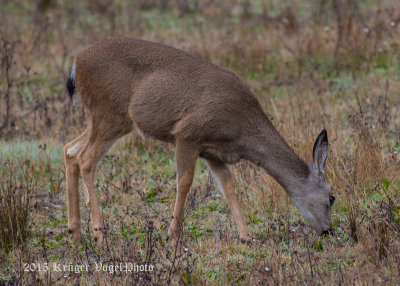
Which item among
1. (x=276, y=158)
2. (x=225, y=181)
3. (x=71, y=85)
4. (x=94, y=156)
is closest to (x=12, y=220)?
(x=94, y=156)

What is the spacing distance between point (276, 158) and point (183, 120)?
995 millimetres

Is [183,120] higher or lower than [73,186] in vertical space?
higher

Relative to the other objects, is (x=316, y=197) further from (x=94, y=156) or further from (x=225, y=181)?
(x=94, y=156)

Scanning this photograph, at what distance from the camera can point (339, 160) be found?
7.69 metres

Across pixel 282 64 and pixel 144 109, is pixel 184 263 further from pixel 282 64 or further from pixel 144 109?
pixel 282 64

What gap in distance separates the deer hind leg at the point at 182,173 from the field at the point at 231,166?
0.20 m

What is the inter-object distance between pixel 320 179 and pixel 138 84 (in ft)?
6.70

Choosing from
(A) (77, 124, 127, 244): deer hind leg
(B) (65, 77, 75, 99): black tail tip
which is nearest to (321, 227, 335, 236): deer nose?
(A) (77, 124, 127, 244): deer hind leg

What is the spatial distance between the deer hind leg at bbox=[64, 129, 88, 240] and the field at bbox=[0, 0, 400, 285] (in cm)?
12

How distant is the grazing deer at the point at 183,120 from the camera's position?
21.1 ft

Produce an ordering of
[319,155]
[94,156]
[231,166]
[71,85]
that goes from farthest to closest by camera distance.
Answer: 1. [231,166]
2. [71,85]
3. [94,156]
4. [319,155]

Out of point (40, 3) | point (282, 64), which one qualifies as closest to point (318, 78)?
point (282, 64)

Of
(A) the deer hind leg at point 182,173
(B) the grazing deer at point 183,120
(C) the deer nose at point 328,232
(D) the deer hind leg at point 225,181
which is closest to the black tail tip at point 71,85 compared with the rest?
(B) the grazing deer at point 183,120

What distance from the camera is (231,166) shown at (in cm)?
825
